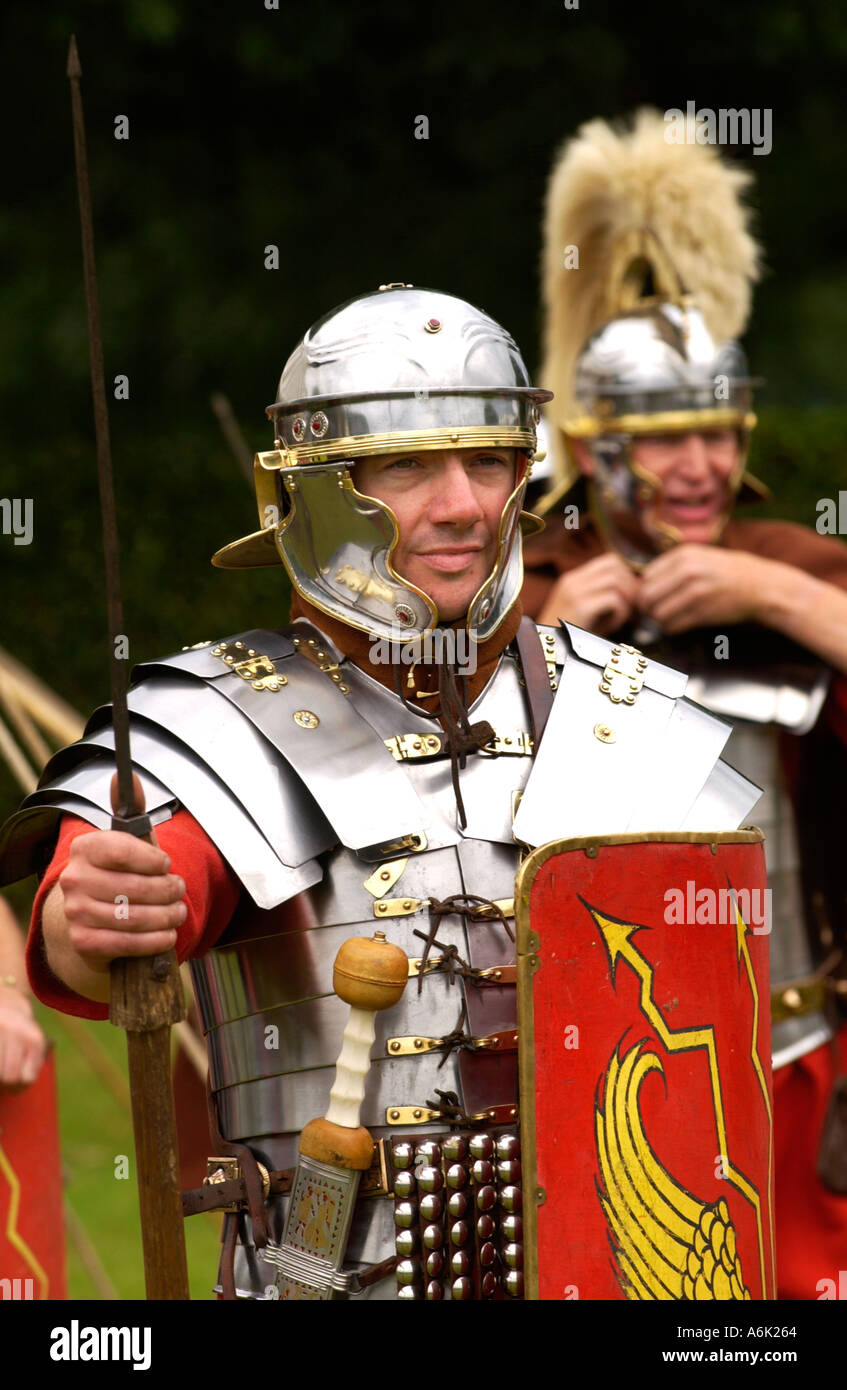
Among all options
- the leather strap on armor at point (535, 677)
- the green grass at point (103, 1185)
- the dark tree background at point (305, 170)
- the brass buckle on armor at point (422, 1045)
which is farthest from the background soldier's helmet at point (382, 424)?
the dark tree background at point (305, 170)

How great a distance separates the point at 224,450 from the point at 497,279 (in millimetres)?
1792

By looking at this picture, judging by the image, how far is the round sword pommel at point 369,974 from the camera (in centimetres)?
276

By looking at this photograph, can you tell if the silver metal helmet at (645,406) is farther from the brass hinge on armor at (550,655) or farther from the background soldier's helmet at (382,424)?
the background soldier's helmet at (382,424)

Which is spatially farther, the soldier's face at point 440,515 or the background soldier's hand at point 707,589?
the background soldier's hand at point 707,589

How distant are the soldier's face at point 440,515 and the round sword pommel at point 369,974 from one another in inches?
21.3

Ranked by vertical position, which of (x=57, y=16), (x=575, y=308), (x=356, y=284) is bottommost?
(x=575, y=308)

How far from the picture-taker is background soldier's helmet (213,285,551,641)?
298 cm

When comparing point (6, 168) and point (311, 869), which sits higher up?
point (6, 168)

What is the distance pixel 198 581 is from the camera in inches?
347

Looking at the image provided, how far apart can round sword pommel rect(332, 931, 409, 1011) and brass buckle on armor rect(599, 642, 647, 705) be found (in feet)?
1.96

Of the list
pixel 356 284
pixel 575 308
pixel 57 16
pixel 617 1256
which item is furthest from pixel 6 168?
pixel 617 1256

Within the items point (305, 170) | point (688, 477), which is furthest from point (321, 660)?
point (305, 170)

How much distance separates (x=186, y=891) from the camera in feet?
9.07

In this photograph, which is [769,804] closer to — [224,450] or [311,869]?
[311,869]
